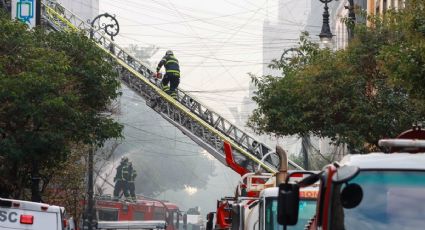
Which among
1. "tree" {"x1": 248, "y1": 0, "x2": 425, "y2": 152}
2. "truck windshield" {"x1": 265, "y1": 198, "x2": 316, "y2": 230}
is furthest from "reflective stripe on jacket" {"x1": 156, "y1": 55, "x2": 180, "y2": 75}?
"truck windshield" {"x1": 265, "y1": 198, "x2": 316, "y2": 230}

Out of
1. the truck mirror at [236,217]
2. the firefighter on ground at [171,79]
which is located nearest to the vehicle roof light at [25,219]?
the truck mirror at [236,217]

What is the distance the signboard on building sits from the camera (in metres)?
42.7

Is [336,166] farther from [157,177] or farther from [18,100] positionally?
[157,177]

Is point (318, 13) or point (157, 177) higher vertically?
point (318, 13)

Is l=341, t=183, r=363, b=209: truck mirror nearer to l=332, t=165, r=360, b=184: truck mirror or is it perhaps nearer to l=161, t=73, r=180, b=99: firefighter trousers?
l=332, t=165, r=360, b=184: truck mirror

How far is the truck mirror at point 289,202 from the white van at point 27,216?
402 inches

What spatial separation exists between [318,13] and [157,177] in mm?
31123

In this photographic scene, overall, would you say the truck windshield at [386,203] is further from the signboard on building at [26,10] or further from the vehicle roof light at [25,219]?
the signboard on building at [26,10]

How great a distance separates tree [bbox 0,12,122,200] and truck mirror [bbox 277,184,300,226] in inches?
827

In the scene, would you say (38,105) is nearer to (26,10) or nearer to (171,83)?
(26,10)

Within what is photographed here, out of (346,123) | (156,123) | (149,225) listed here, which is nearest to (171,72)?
(149,225)

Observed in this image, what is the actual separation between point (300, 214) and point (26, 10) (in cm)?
2694

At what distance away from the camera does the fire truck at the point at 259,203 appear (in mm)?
17219

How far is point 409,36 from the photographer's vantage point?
2425 centimetres
